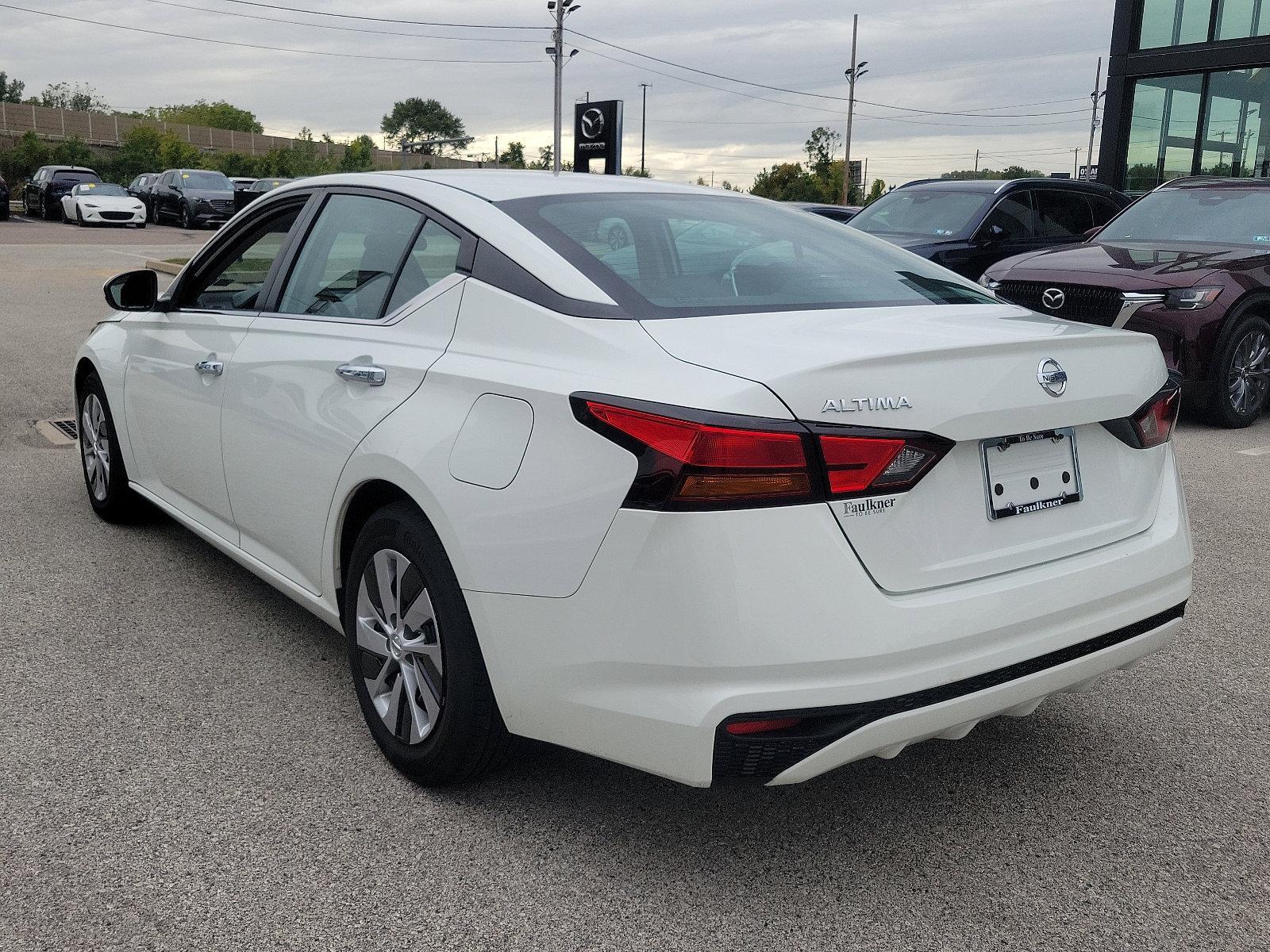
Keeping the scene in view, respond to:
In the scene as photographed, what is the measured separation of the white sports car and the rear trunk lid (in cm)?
3516

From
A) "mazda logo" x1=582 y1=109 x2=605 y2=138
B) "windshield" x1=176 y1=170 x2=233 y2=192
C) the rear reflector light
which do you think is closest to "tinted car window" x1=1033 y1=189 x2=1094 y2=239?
the rear reflector light

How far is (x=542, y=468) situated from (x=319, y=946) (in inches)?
41.2

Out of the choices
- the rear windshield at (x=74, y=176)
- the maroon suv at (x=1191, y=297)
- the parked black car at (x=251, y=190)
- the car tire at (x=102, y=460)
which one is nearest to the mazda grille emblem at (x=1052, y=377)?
the car tire at (x=102, y=460)

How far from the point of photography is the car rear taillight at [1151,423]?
277cm

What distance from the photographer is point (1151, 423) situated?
2850 mm

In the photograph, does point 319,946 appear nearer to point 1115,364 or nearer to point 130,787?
point 130,787

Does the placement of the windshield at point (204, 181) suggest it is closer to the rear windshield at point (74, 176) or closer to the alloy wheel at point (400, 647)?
the rear windshield at point (74, 176)

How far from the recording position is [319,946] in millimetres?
2336

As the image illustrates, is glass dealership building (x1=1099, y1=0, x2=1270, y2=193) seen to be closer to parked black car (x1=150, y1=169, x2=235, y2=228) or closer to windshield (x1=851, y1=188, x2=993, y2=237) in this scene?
windshield (x1=851, y1=188, x2=993, y2=237)

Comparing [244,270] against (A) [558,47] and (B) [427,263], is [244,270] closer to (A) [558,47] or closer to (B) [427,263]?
(B) [427,263]

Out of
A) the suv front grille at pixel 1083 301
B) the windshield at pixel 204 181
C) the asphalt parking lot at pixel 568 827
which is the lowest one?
the asphalt parking lot at pixel 568 827

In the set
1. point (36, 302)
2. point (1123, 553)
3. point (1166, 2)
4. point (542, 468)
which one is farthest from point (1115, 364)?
point (1166, 2)

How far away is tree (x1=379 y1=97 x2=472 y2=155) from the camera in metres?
142

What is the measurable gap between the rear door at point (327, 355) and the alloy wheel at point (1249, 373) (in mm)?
6777
